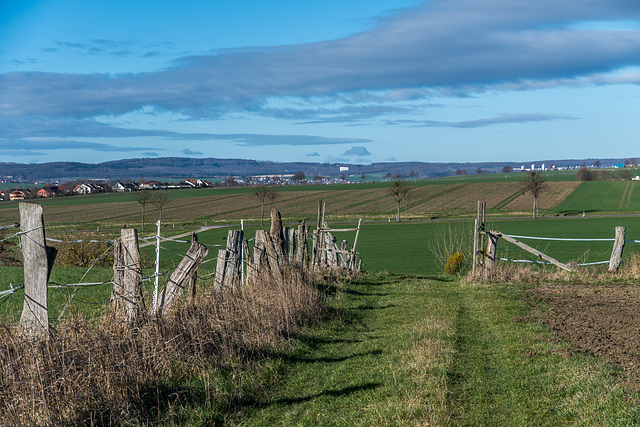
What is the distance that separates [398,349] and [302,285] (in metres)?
3.12

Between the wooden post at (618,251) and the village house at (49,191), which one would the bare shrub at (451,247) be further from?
the village house at (49,191)

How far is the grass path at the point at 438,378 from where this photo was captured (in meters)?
6.27

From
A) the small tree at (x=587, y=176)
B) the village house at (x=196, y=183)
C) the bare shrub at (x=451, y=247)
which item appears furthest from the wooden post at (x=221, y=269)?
the village house at (x=196, y=183)

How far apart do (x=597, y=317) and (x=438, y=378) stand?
506 centimetres

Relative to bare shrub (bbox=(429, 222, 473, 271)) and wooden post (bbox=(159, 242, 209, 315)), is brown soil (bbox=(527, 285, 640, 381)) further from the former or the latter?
wooden post (bbox=(159, 242, 209, 315))

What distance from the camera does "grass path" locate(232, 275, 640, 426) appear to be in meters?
6.27

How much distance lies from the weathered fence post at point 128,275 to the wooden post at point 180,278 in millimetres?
598

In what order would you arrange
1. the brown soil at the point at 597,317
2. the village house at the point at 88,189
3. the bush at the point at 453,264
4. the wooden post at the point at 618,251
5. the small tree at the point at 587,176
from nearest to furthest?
the brown soil at the point at 597,317 → the wooden post at the point at 618,251 → the bush at the point at 453,264 → the small tree at the point at 587,176 → the village house at the point at 88,189

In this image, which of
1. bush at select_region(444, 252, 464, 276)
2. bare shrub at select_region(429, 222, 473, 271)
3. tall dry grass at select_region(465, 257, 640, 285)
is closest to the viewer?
tall dry grass at select_region(465, 257, 640, 285)

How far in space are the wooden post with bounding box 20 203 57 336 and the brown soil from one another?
7005 millimetres

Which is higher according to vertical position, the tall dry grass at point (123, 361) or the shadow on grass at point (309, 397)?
the tall dry grass at point (123, 361)

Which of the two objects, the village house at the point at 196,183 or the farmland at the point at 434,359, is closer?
the farmland at the point at 434,359

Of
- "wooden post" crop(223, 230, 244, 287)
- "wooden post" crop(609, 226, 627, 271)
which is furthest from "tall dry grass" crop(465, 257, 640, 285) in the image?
"wooden post" crop(223, 230, 244, 287)

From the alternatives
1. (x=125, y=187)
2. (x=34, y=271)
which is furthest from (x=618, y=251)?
(x=125, y=187)
